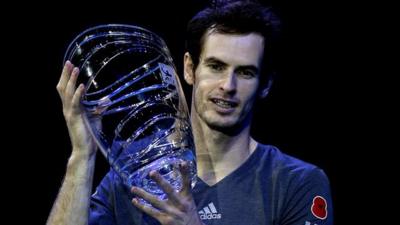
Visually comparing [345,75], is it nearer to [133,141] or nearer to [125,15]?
[125,15]

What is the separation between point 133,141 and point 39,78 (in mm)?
1183

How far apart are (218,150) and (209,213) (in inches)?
8.6

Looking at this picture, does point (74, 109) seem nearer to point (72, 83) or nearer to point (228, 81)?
point (72, 83)

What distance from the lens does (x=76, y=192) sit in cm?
149

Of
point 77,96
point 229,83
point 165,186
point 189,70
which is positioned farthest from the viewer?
point 189,70

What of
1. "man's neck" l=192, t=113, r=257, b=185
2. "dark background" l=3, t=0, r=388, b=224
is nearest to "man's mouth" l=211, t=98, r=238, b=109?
"man's neck" l=192, t=113, r=257, b=185

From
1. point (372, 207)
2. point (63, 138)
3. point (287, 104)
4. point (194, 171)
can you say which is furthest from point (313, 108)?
point (194, 171)

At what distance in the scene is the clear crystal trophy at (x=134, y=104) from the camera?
1.31 meters

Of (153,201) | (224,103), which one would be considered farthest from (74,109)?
(224,103)

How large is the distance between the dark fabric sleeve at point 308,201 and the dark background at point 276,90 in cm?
75

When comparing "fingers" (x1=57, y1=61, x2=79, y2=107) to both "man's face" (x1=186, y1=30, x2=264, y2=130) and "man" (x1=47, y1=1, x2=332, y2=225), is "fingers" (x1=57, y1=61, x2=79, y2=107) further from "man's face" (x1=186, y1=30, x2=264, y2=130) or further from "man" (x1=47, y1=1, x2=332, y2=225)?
"man's face" (x1=186, y1=30, x2=264, y2=130)

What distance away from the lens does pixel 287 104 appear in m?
2.53

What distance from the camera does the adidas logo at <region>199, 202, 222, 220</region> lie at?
1.62m

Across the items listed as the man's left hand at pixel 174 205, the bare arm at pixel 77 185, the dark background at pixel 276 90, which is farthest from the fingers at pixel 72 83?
the dark background at pixel 276 90
